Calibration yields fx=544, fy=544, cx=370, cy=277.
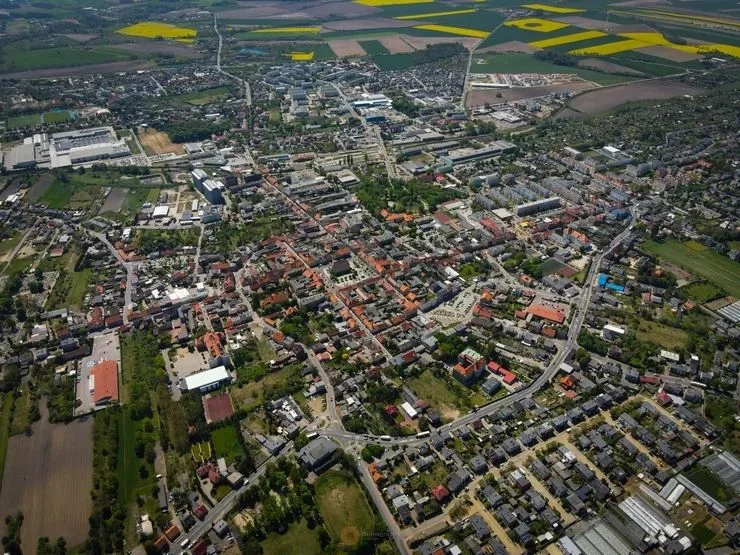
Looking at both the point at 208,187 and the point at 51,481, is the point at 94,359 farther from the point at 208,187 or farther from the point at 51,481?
the point at 208,187

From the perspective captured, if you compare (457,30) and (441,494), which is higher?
(457,30)

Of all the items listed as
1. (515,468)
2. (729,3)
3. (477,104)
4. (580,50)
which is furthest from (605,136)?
(729,3)

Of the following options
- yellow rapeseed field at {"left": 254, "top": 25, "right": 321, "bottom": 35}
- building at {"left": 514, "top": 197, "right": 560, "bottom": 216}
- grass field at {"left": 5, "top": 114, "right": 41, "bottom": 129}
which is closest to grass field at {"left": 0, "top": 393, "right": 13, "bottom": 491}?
building at {"left": 514, "top": 197, "right": 560, "bottom": 216}

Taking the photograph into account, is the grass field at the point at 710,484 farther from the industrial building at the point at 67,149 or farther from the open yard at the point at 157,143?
the industrial building at the point at 67,149

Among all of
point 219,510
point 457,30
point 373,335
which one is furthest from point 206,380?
point 457,30

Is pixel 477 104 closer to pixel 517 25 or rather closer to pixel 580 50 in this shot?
pixel 580 50

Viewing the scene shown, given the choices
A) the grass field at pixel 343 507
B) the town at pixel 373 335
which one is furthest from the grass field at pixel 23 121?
the grass field at pixel 343 507
